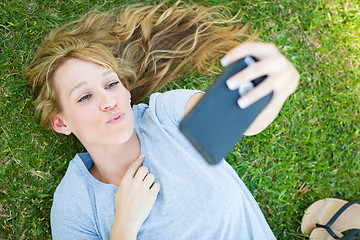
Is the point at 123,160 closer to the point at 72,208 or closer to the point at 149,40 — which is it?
the point at 72,208

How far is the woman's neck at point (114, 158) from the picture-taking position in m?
2.05

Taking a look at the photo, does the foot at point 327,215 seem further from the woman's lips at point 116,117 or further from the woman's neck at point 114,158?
the woman's lips at point 116,117

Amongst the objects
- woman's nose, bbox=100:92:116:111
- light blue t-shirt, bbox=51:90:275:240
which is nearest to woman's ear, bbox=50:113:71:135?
light blue t-shirt, bbox=51:90:275:240

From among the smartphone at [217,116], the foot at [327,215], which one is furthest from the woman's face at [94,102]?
the foot at [327,215]

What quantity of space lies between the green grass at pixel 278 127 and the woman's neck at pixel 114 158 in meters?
0.56

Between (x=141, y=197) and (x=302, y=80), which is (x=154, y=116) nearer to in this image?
(x=141, y=197)

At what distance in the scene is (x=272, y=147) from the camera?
279 centimetres

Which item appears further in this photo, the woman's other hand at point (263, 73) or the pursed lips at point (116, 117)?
the pursed lips at point (116, 117)

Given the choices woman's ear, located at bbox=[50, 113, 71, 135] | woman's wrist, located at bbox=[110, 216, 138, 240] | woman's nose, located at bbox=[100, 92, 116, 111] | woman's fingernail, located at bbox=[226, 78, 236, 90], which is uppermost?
woman's fingernail, located at bbox=[226, 78, 236, 90]

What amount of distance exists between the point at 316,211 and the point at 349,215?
0.25 m

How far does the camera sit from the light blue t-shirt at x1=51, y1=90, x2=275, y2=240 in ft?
6.29

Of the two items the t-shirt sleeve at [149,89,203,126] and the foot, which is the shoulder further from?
the foot

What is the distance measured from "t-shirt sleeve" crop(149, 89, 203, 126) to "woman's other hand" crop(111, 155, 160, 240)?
352 millimetres

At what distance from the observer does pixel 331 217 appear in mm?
2707
